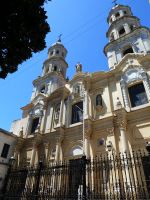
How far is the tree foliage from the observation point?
8258mm

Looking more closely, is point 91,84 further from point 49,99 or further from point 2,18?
point 2,18

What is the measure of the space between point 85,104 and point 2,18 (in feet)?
40.6

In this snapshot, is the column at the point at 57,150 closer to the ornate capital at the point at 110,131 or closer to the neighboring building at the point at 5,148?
the ornate capital at the point at 110,131

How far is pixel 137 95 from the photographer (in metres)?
17.1

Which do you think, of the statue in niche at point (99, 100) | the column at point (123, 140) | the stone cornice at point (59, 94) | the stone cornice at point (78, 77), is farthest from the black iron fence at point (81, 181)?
the stone cornice at point (78, 77)

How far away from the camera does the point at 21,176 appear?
12.2 metres

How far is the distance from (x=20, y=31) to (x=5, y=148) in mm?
15551

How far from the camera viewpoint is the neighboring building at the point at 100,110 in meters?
15.5

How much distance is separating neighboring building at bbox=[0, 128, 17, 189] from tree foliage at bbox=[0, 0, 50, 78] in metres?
13.1

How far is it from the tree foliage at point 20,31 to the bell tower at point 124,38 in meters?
12.5

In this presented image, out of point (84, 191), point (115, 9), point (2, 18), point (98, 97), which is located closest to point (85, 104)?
point (98, 97)

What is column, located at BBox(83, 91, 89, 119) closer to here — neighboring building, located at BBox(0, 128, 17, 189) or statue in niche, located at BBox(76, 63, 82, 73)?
statue in niche, located at BBox(76, 63, 82, 73)

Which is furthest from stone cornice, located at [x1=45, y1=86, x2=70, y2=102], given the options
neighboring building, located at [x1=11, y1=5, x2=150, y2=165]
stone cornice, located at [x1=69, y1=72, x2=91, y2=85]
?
stone cornice, located at [x1=69, y1=72, x2=91, y2=85]

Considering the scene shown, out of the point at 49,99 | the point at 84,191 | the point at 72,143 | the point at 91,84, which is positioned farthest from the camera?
the point at 49,99
